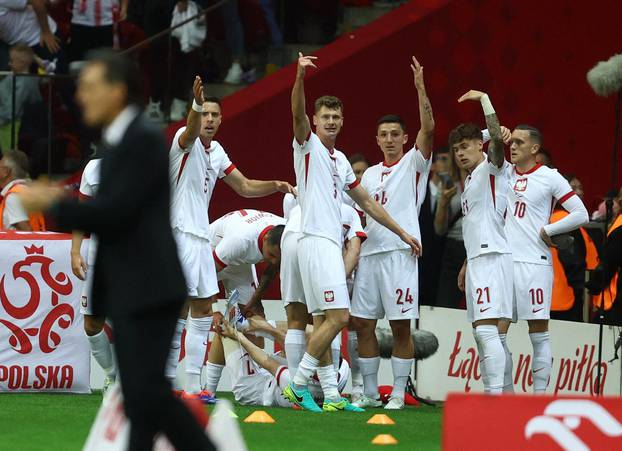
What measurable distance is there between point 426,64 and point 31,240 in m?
6.61

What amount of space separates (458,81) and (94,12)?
4.46 m

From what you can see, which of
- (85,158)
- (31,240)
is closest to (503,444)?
(31,240)

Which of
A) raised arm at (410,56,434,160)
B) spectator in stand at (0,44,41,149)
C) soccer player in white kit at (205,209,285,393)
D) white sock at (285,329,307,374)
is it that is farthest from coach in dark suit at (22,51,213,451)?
spectator in stand at (0,44,41,149)

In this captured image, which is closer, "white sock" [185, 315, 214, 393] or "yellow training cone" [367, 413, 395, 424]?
"yellow training cone" [367, 413, 395, 424]

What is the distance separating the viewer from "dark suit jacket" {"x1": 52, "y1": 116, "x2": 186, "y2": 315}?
5.83 metres

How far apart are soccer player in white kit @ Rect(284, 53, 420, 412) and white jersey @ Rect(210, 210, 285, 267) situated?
2.16 feet

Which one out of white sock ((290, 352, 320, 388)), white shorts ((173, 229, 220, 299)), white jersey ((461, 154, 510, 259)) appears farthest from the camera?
white jersey ((461, 154, 510, 259))

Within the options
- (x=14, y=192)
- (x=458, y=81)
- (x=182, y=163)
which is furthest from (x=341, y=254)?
(x=458, y=81)

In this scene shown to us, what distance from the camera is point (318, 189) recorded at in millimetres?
10836

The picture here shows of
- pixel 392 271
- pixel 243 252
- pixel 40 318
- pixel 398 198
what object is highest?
pixel 398 198

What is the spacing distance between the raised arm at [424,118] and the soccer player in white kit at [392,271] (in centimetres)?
1

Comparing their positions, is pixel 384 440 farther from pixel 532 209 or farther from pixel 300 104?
pixel 532 209

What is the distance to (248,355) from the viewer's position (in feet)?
37.4

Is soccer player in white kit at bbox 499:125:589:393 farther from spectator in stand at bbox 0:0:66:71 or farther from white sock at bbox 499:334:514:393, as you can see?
spectator in stand at bbox 0:0:66:71
